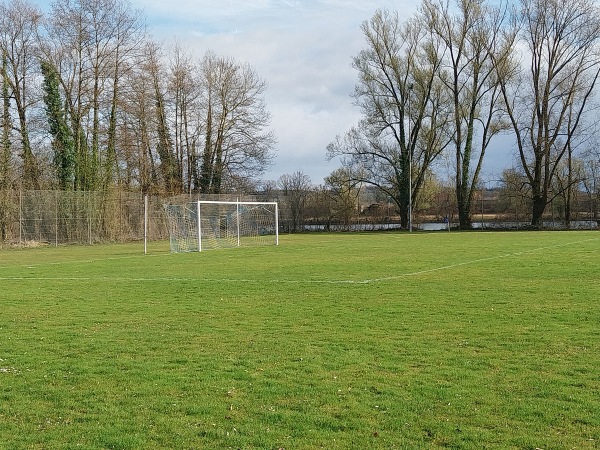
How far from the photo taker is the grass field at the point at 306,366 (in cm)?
494

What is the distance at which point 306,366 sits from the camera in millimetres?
7051

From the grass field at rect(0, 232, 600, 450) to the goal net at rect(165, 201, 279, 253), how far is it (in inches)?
703

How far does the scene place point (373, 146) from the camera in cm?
5684

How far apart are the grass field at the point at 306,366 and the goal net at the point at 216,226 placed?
17859 mm

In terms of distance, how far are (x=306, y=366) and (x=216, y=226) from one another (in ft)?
105

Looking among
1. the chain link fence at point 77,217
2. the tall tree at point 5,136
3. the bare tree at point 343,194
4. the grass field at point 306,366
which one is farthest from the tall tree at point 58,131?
the grass field at point 306,366

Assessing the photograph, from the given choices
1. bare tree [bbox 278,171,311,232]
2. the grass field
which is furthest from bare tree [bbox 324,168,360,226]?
the grass field

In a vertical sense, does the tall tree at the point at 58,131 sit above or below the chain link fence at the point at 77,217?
above

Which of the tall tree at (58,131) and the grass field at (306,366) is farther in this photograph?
the tall tree at (58,131)

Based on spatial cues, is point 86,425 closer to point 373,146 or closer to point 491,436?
point 491,436

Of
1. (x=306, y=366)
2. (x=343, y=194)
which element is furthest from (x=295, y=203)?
(x=306, y=366)

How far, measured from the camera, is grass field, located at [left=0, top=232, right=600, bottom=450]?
4941 millimetres

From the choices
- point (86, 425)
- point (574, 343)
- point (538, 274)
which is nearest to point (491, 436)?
point (86, 425)

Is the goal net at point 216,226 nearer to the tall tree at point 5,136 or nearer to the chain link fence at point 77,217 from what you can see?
the chain link fence at point 77,217
